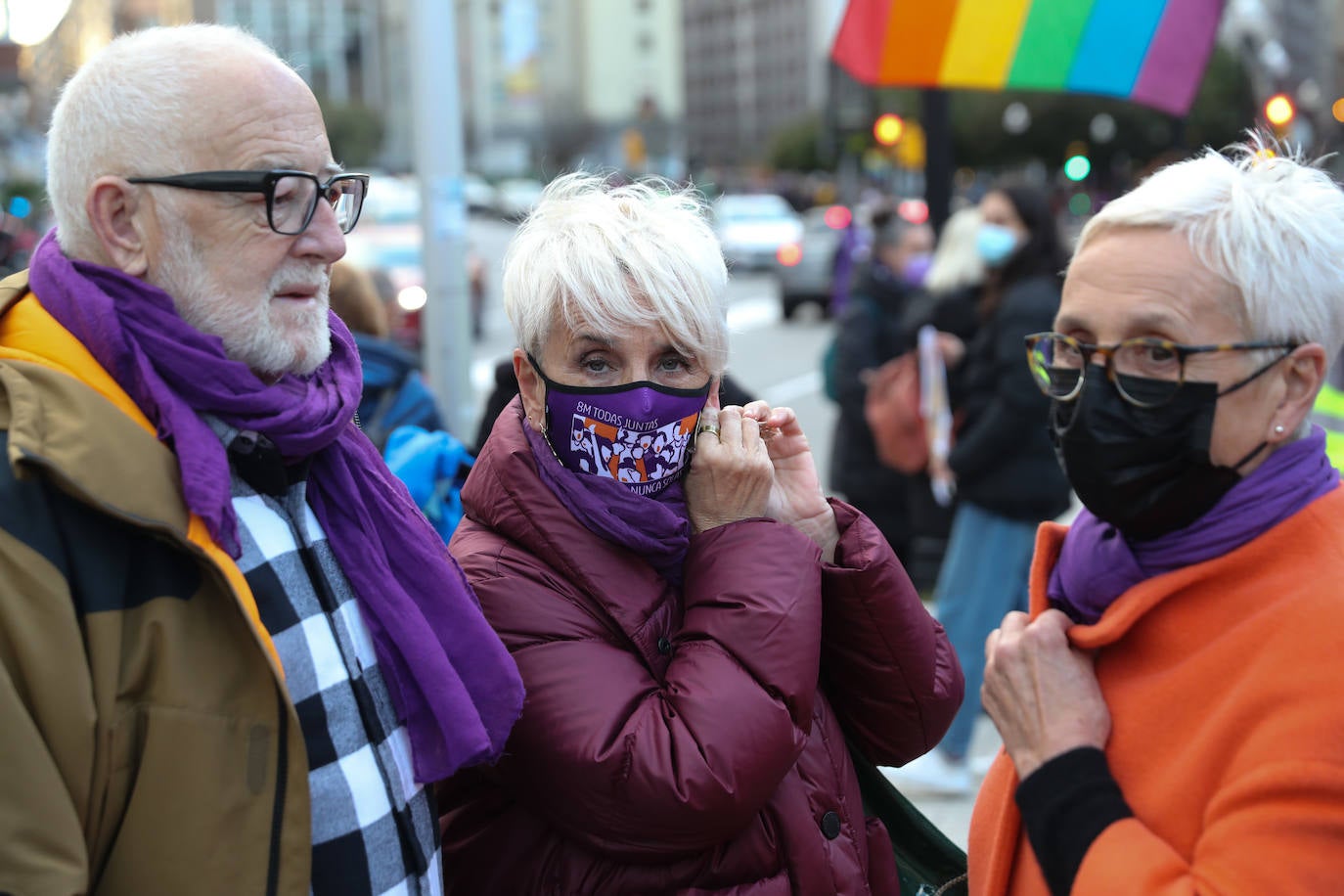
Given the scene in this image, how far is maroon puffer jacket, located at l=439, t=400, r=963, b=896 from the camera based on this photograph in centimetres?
187

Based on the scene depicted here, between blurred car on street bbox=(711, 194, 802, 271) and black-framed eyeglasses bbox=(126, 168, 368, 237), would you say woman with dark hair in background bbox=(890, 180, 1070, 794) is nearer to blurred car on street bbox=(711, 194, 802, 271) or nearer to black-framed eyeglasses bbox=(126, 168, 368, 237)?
black-framed eyeglasses bbox=(126, 168, 368, 237)

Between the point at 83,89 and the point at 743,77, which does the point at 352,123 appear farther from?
the point at 83,89

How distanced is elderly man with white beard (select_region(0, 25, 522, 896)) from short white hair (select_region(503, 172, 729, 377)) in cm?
32

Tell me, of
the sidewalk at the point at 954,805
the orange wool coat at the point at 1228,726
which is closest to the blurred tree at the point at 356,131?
the sidewalk at the point at 954,805

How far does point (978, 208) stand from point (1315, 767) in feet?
14.3

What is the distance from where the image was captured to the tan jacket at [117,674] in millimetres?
1433

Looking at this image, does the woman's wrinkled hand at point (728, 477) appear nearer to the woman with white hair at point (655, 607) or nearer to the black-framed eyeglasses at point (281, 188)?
the woman with white hair at point (655, 607)

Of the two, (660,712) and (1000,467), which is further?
(1000,467)

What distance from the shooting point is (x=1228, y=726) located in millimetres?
1647

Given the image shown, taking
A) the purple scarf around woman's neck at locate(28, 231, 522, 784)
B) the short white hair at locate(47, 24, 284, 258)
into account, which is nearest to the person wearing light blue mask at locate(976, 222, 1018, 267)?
the purple scarf around woman's neck at locate(28, 231, 522, 784)

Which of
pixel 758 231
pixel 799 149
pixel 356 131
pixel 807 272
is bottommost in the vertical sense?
pixel 799 149

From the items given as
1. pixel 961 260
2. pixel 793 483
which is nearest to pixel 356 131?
pixel 961 260

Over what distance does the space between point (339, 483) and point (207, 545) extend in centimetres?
34

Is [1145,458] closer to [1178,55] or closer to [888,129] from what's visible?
[1178,55]
